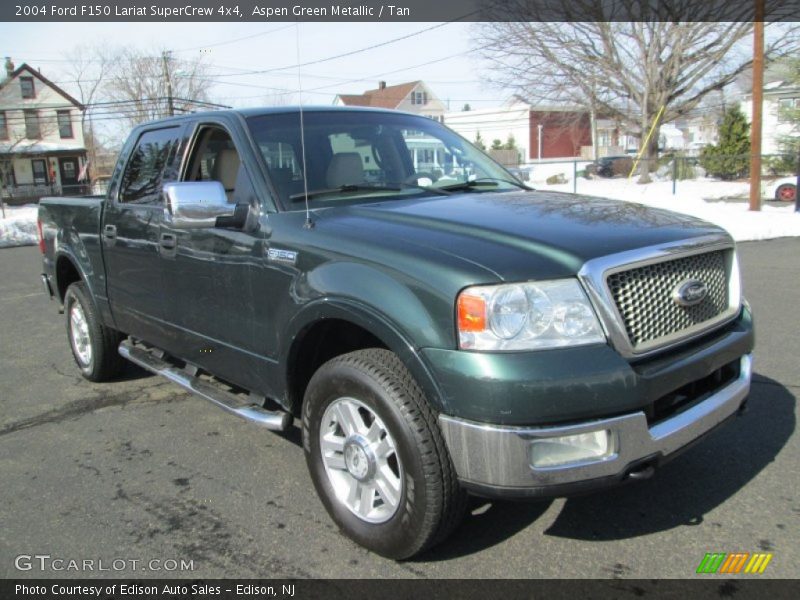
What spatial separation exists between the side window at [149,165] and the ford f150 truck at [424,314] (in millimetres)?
70

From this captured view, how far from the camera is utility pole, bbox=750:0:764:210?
16.5m

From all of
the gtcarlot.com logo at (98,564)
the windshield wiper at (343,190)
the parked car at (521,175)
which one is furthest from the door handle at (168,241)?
the parked car at (521,175)

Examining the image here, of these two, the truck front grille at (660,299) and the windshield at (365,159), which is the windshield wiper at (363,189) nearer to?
the windshield at (365,159)

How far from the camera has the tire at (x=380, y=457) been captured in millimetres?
2584

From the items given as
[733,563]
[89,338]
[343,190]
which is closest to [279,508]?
[343,190]

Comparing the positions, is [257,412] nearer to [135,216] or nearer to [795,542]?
[135,216]

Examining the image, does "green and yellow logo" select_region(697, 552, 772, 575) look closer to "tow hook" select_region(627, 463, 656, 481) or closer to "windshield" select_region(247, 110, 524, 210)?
"tow hook" select_region(627, 463, 656, 481)

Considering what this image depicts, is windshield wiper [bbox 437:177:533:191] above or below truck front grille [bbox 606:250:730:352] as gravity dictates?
above

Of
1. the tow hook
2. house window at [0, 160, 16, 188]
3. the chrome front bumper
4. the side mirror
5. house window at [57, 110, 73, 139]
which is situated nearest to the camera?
the chrome front bumper

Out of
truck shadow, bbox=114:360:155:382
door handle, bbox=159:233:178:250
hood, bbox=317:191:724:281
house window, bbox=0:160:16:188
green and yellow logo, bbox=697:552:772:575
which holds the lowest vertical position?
green and yellow logo, bbox=697:552:772:575

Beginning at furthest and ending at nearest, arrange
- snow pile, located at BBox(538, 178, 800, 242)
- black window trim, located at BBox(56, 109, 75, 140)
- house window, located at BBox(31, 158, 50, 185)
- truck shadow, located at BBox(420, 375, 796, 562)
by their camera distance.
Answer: black window trim, located at BBox(56, 109, 75, 140) < house window, located at BBox(31, 158, 50, 185) < snow pile, located at BBox(538, 178, 800, 242) < truck shadow, located at BBox(420, 375, 796, 562)

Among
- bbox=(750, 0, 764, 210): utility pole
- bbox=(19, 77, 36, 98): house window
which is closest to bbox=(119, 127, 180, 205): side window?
bbox=(750, 0, 764, 210): utility pole

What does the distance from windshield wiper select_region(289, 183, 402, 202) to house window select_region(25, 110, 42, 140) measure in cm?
5406

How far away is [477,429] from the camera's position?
2.43 m
